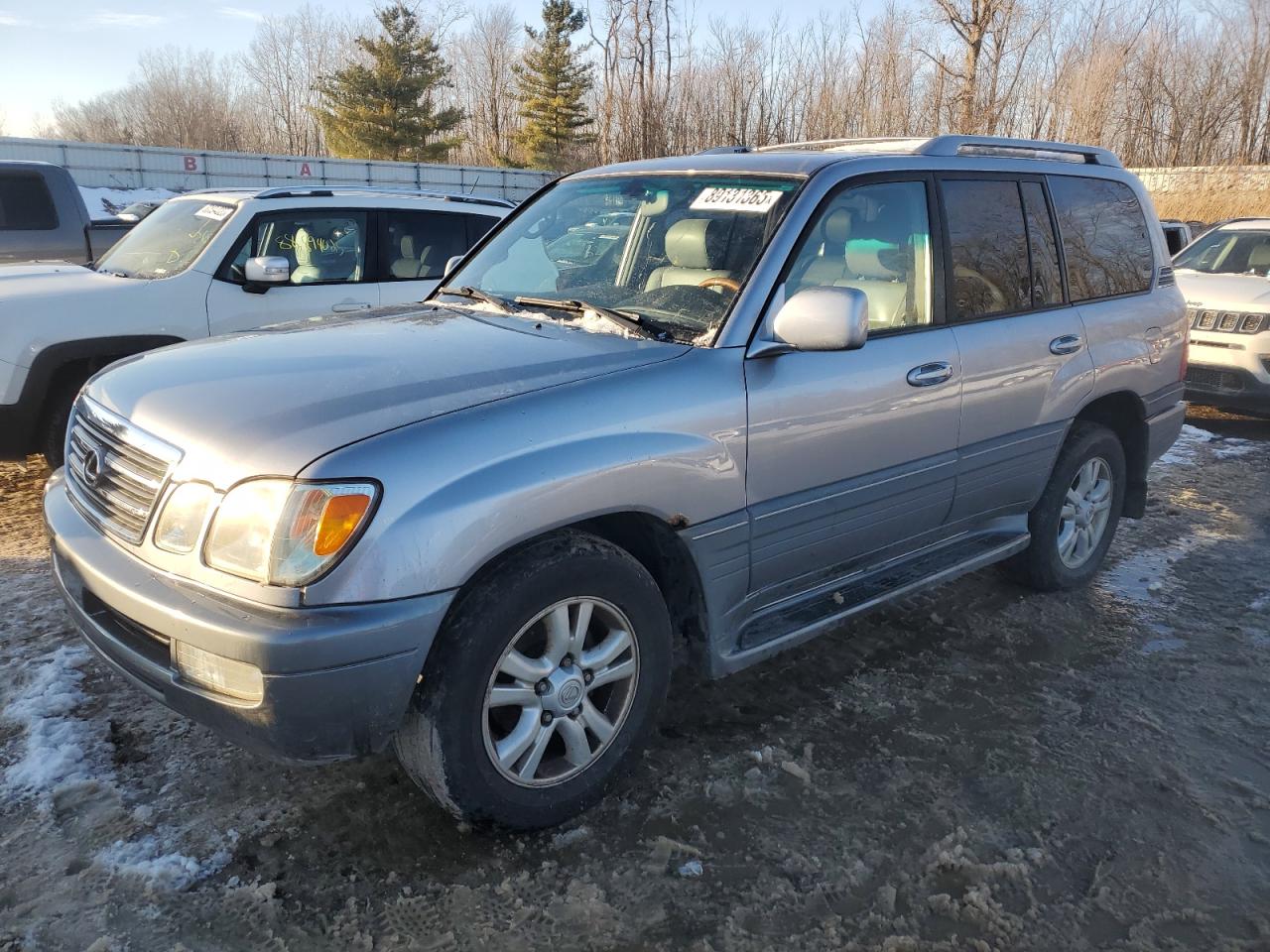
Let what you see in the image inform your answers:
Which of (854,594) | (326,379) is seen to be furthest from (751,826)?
(326,379)

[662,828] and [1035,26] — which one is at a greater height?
[1035,26]

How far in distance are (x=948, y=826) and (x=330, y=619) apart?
1.90 metres

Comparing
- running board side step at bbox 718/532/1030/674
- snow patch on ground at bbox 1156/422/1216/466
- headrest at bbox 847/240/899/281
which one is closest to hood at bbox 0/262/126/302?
headrest at bbox 847/240/899/281

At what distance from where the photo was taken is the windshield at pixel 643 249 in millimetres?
3201

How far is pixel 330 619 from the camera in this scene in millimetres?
2227

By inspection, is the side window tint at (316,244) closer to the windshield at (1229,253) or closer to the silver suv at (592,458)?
the silver suv at (592,458)

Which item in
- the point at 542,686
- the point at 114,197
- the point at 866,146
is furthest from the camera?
the point at 114,197

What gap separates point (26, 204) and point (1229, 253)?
37.3ft

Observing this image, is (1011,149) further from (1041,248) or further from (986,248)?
(986,248)

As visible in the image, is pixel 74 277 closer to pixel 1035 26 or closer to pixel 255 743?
pixel 255 743

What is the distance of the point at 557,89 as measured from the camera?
4609 centimetres

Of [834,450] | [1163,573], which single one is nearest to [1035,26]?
[1163,573]

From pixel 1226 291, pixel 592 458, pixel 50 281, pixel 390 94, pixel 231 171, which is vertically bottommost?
pixel 592 458

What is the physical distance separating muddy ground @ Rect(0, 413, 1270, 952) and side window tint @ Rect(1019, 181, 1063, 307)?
5.07 ft
